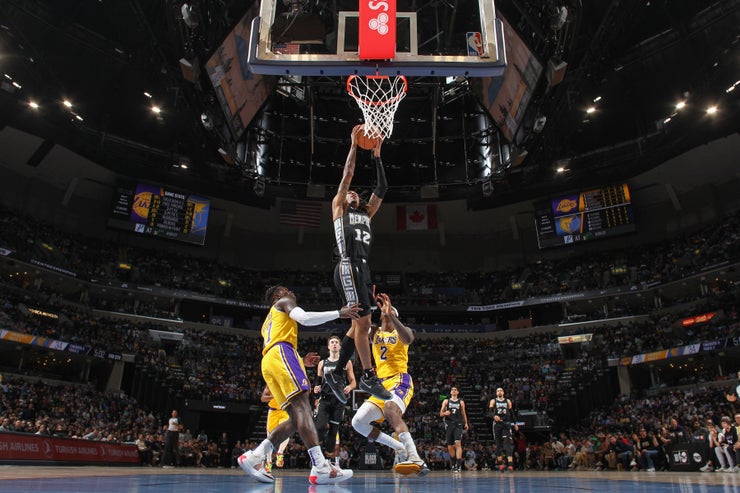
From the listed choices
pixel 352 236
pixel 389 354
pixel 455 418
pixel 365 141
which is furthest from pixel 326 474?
pixel 455 418

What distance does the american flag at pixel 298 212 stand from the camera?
34375mm

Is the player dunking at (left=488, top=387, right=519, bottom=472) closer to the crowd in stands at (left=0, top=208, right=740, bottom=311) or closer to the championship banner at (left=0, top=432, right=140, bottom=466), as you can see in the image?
the championship banner at (left=0, top=432, right=140, bottom=466)

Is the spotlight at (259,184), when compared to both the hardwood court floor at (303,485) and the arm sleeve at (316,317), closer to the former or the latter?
the hardwood court floor at (303,485)

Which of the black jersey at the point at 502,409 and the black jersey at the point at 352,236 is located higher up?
the black jersey at the point at 352,236

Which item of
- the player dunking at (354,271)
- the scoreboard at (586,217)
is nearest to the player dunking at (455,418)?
the player dunking at (354,271)

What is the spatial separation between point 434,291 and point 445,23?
965 inches

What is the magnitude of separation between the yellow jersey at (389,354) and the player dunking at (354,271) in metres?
0.64

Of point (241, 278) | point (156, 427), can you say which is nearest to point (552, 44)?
point (156, 427)

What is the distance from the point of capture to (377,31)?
27.0 feet

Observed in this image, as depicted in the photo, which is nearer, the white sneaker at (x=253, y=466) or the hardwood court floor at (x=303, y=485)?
the hardwood court floor at (x=303, y=485)

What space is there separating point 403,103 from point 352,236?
83.0ft

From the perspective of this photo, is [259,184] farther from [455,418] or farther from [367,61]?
[367,61]

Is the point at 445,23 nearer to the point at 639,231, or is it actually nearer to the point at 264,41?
the point at 264,41

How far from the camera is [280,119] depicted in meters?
31.4
